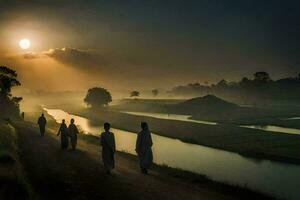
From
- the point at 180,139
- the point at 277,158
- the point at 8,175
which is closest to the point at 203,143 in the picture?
the point at 180,139

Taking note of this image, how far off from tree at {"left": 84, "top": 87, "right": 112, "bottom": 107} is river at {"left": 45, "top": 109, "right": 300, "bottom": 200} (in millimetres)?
124711

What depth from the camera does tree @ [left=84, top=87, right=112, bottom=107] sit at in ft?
588

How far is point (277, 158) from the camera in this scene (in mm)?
44594

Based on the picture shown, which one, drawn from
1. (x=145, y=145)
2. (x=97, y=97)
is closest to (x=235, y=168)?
(x=145, y=145)

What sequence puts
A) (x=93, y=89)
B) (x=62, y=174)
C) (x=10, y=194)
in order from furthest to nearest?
(x=93, y=89) < (x=62, y=174) < (x=10, y=194)

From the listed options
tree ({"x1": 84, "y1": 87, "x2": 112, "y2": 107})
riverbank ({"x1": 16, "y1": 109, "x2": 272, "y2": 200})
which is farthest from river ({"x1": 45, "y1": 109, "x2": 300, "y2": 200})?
tree ({"x1": 84, "y1": 87, "x2": 112, "y2": 107})

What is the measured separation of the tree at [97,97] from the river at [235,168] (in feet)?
409

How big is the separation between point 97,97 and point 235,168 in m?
143

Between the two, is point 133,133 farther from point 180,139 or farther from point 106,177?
point 106,177

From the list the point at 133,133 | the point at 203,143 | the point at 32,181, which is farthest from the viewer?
the point at 133,133

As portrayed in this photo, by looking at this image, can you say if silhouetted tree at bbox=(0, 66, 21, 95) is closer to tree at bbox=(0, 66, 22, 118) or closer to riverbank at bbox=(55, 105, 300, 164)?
tree at bbox=(0, 66, 22, 118)

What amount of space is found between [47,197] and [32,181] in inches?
127

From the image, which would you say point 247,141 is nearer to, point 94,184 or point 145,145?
point 145,145

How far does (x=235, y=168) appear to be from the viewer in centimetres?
4006
